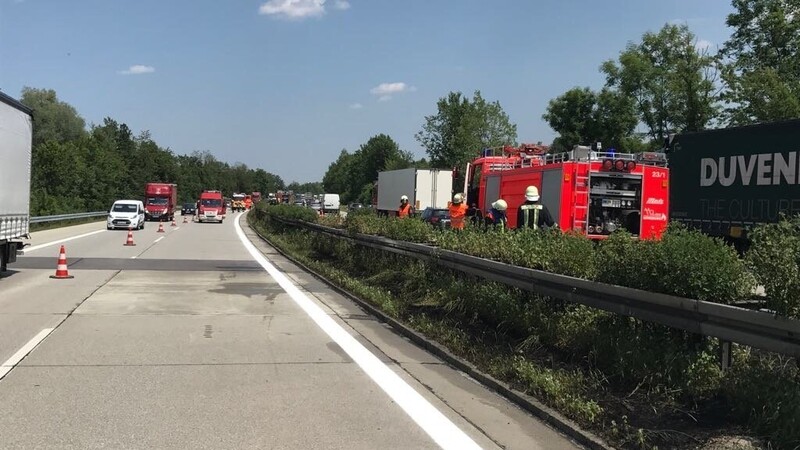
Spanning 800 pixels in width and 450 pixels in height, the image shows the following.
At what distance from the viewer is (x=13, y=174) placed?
45.3 feet

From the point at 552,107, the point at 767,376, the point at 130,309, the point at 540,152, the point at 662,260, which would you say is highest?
the point at 552,107

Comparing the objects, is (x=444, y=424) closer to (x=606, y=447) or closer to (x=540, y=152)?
Result: (x=606, y=447)

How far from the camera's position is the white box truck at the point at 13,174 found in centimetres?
1316

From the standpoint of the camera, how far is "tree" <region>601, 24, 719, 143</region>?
38.7 m

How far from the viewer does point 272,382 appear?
6.28m

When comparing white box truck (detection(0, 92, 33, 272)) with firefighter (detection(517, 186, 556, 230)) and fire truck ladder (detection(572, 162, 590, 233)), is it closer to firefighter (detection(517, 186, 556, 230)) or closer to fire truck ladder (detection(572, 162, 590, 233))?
firefighter (detection(517, 186, 556, 230))

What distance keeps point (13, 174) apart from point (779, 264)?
1443cm

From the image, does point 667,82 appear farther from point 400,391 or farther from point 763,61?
point 400,391

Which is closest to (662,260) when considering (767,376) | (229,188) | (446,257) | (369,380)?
(767,376)

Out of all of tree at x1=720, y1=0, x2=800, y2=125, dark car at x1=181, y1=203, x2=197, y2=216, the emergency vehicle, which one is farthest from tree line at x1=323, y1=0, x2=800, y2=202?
the emergency vehicle

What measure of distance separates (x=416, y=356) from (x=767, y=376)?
3801mm

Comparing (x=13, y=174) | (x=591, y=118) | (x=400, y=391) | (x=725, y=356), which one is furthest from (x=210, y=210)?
(x=725, y=356)

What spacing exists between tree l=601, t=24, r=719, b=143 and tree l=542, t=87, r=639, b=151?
856 mm

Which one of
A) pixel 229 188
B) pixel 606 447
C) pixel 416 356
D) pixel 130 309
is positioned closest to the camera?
pixel 606 447
